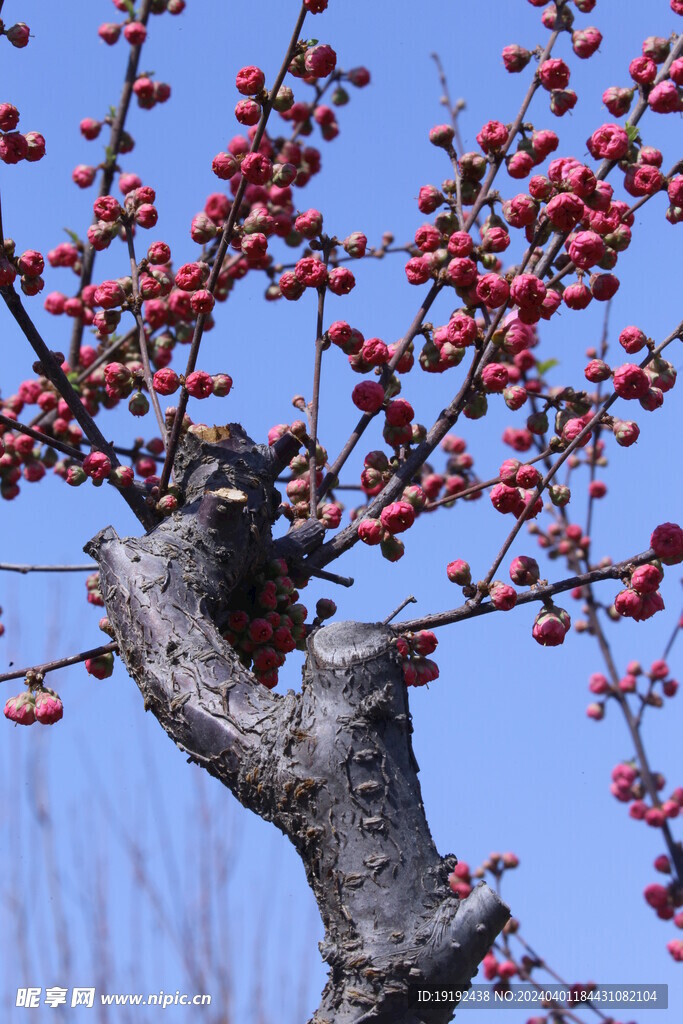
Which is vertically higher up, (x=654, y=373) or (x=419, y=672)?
(x=654, y=373)

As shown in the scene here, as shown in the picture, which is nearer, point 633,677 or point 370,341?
point 370,341

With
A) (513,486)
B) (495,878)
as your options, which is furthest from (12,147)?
(495,878)

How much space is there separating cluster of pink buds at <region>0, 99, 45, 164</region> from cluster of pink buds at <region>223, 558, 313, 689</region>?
114 centimetres

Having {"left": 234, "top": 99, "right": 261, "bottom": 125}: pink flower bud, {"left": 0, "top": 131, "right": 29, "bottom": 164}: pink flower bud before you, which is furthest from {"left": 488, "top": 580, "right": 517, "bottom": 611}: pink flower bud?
{"left": 0, "top": 131, "right": 29, "bottom": 164}: pink flower bud

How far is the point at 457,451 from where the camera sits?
4352 millimetres

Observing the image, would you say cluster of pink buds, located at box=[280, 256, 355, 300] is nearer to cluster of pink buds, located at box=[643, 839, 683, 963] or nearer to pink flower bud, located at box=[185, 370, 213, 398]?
pink flower bud, located at box=[185, 370, 213, 398]

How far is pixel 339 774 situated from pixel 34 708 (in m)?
1.00

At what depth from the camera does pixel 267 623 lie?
8.68 feet

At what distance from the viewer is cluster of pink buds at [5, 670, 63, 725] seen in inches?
96.7

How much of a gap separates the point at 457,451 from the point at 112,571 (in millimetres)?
2265

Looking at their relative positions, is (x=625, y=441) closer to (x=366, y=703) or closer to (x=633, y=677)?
(x=366, y=703)

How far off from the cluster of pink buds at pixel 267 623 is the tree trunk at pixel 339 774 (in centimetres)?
37

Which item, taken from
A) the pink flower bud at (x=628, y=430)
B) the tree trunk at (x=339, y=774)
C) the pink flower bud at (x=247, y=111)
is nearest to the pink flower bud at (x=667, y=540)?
the pink flower bud at (x=628, y=430)

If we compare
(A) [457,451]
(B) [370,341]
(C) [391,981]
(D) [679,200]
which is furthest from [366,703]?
(A) [457,451]
